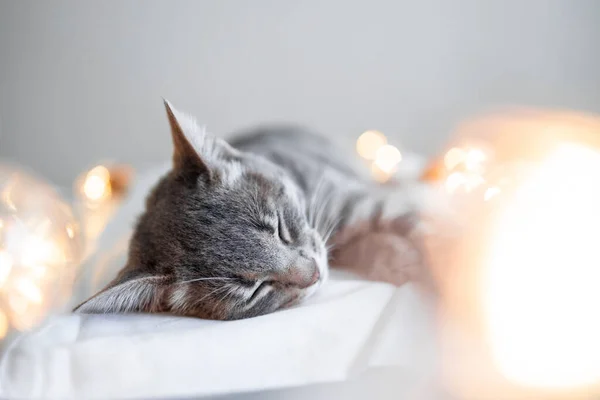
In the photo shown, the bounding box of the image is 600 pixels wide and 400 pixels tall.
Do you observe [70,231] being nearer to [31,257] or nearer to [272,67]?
[31,257]

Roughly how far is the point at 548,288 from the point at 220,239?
2.01 feet

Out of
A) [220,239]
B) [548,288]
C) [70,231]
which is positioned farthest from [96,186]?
[548,288]

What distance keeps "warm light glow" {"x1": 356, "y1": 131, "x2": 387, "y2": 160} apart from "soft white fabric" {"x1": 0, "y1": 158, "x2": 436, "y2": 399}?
1191 mm

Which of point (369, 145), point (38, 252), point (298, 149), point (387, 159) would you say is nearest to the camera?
point (38, 252)

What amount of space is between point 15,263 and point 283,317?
598 mm

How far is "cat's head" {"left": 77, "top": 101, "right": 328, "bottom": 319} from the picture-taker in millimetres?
934

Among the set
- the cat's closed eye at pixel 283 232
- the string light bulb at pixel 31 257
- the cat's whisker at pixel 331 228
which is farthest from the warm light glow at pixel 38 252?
the cat's whisker at pixel 331 228

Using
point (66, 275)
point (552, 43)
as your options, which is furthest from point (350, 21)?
point (66, 275)

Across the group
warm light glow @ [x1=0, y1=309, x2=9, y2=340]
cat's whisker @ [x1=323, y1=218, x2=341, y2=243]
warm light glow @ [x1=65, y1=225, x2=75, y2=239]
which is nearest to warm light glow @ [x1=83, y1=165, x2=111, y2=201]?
warm light glow @ [x1=65, y1=225, x2=75, y2=239]

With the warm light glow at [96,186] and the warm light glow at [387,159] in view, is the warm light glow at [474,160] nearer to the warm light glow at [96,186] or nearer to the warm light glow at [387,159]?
the warm light glow at [387,159]

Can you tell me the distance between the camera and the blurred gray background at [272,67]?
82.1 inches

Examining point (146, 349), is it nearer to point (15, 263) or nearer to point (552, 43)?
point (15, 263)

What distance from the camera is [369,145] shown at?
2068mm

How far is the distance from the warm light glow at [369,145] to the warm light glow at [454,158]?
19.0 inches
